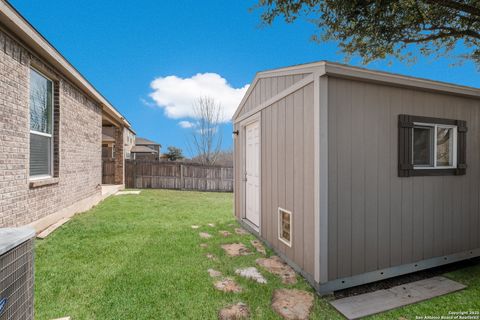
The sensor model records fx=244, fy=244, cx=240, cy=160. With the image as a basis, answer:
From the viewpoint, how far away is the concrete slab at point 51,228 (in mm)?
4449

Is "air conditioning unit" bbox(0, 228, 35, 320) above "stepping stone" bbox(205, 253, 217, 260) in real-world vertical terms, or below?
above

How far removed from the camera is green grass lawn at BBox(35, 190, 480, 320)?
240cm

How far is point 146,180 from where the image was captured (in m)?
13.0

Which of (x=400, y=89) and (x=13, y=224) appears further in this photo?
(x=13, y=224)

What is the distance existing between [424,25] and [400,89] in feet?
9.41

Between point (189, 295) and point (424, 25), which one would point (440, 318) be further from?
point (424, 25)

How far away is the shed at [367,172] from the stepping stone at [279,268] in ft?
0.41

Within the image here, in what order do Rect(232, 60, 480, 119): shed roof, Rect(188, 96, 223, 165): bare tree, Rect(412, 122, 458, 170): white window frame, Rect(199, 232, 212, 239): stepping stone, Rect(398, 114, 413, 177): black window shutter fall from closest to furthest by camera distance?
Answer: Rect(232, 60, 480, 119): shed roof, Rect(398, 114, 413, 177): black window shutter, Rect(412, 122, 458, 170): white window frame, Rect(199, 232, 212, 239): stepping stone, Rect(188, 96, 223, 165): bare tree

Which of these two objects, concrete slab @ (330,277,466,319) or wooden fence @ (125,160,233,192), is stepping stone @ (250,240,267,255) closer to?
concrete slab @ (330,277,466,319)

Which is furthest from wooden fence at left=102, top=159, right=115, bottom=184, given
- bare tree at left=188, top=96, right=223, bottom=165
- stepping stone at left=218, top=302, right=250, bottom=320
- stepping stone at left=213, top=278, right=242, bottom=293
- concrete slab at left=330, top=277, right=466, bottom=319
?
concrete slab at left=330, top=277, right=466, bottom=319

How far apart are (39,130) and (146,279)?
4.17 metres

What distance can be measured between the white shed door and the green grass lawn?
60 cm

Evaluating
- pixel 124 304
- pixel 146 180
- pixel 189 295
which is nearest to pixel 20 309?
pixel 124 304

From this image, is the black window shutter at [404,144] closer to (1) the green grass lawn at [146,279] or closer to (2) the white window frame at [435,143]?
(2) the white window frame at [435,143]
